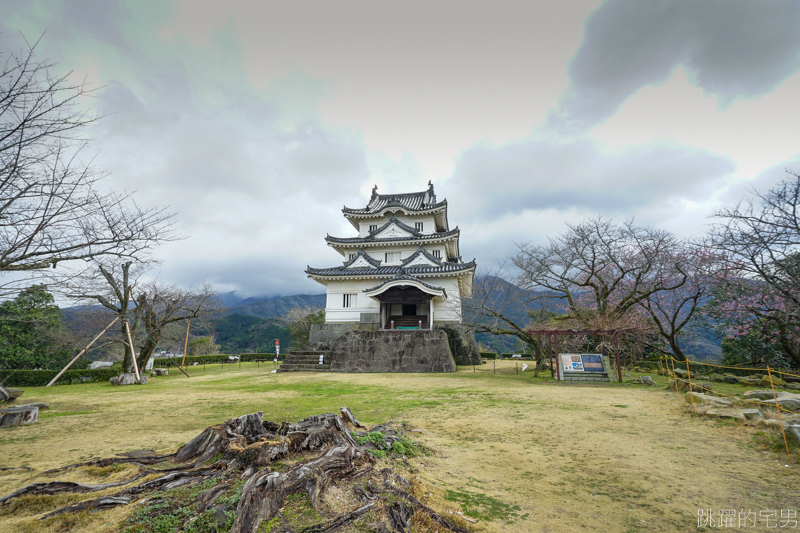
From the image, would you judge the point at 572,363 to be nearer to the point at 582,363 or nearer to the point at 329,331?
the point at 582,363

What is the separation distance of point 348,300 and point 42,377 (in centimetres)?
1437

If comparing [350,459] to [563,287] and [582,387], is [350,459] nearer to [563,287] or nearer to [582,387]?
[582,387]

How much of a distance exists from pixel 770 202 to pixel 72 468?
580 inches

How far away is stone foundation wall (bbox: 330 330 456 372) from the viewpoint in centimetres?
1669

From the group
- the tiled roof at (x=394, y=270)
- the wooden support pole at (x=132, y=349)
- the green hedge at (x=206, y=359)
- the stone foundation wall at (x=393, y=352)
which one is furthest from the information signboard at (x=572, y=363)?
the green hedge at (x=206, y=359)

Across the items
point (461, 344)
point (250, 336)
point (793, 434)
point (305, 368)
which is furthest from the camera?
point (250, 336)

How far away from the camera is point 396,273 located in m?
21.0

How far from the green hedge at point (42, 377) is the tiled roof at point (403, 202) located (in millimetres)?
16946

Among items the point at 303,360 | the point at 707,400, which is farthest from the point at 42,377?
the point at 707,400

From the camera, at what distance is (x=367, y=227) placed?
1009 inches

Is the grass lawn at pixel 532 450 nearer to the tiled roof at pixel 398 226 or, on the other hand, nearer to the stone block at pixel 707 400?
the stone block at pixel 707 400

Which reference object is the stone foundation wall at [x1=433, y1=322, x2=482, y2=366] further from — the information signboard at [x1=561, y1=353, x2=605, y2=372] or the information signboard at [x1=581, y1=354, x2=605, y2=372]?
the information signboard at [x1=581, y1=354, x2=605, y2=372]

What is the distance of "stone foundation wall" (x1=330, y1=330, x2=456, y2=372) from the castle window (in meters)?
3.67

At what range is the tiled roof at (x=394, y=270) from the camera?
20125 mm
